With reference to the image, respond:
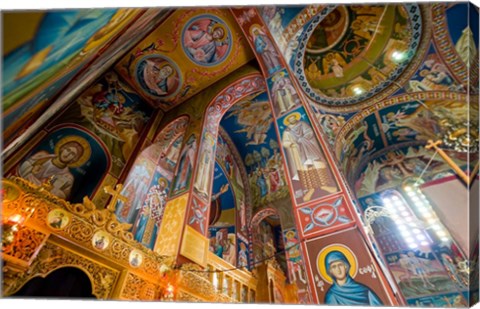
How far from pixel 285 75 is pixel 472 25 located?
10.9 ft

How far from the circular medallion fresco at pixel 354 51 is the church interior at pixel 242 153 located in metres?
0.03

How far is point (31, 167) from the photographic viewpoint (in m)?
4.84

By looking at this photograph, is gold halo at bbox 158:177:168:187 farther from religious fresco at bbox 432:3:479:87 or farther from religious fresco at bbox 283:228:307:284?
religious fresco at bbox 432:3:479:87

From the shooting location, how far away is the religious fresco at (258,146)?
312 inches

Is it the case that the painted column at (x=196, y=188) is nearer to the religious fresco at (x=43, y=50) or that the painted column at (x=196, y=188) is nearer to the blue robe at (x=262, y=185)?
the religious fresco at (x=43, y=50)

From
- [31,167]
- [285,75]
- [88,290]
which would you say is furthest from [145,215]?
[285,75]

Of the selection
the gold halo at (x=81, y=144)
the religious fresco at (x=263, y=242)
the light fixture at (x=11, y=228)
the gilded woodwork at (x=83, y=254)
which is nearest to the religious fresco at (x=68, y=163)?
the gold halo at (x=81, y=144)

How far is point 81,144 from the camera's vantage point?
5828 mm

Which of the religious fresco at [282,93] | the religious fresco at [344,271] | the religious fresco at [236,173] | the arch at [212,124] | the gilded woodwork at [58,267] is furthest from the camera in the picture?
the religious fresco at [236,173]

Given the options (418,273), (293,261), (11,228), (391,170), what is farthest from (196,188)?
(391,170)

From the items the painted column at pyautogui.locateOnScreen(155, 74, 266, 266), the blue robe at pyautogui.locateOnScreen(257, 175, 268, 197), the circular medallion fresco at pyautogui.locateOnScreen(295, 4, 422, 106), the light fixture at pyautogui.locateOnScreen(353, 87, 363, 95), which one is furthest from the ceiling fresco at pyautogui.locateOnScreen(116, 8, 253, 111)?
the blue robe at pyautogui.locateOnScreen(257, 175, 268, 197)

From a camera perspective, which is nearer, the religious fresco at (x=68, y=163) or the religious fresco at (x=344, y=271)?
the religious fresco at (x=344, y=271)

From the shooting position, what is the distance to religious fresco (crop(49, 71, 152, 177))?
19.6 ft

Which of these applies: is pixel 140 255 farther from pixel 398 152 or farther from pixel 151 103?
pixel 398 152
